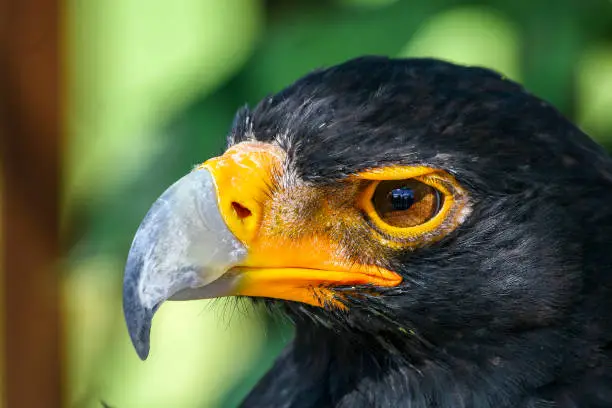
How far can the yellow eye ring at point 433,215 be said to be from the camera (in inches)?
83.9

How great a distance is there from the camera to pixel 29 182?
430 cm

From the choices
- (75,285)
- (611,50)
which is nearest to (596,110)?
(611,50)

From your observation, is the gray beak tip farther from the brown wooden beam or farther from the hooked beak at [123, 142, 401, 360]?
the brown wooden beam

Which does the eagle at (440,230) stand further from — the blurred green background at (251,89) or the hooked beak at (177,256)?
the blurred green background at (251,89)

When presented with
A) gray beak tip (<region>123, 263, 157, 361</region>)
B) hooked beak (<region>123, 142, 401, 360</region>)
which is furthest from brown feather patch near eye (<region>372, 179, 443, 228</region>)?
gray beak tip (<region>123, 263, 157, 361</region>)

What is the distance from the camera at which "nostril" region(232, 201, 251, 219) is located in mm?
2145

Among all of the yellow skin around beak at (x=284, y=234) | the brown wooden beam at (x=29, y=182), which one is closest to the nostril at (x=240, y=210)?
the yellow skin around beak at (x=284, y=234)

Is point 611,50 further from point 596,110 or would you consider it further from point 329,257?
point 329,257

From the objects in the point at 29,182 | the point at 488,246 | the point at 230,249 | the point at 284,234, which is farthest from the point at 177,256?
the point at 29,182

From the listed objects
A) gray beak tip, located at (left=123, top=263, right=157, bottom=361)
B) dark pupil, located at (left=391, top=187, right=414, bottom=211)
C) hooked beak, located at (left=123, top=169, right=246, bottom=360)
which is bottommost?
gray beak tip, located at (left=123, top=263, right=157, bottom=361)

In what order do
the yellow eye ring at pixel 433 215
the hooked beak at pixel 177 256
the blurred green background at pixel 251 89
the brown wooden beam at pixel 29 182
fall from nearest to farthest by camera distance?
1. the hooked beak at pixel 177 256
2. the yellow eye ring at pixel 433 215
3. the blurred green background at pixel 251 89
4. the brown wooden beam at pixel 29 182

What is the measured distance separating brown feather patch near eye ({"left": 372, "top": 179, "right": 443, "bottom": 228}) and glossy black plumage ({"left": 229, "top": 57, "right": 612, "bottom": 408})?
2.4 inches

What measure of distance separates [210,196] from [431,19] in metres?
1.73

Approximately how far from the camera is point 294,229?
2182mm
